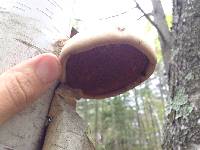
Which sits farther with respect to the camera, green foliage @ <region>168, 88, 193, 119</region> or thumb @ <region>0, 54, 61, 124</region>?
green foliage @ <region>168, 88, 193, 119</region>

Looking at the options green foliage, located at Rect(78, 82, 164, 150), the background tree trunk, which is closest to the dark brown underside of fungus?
the background tree trunk

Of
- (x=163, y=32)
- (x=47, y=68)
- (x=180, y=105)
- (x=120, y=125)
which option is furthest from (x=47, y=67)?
(x=120, y=125)

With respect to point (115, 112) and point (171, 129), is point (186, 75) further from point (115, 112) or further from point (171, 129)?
point (115, 112)

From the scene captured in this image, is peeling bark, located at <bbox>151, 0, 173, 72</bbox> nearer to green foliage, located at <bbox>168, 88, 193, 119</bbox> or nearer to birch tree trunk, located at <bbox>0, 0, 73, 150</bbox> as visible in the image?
green foliage, located at <bbox>168, 88, 193, 119</bbox>

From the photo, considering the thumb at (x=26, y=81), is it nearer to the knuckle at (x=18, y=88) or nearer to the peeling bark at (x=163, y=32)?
the knuckle at (x=18, y=88)

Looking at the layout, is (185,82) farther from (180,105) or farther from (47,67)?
(47,67)

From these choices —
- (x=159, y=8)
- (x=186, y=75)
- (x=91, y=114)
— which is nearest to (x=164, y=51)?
(x=159, y=8)
